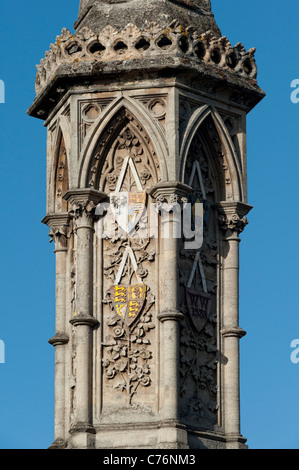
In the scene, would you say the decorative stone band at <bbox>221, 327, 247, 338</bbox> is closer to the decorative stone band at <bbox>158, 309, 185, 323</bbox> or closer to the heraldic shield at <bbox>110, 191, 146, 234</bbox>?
the decorative stone band at <bbox>158, 309, 185, 323</bbox>

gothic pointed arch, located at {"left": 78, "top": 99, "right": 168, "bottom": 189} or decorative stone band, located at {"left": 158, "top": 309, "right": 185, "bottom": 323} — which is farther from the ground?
gothic pointed arch, located at {"left": 78, "top": 99, "right": 168, "bottom": 189}

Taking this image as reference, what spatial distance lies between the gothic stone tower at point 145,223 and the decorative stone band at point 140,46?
→ 30mm

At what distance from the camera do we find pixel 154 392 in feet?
188

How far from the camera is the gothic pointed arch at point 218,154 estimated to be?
59250 millimetres

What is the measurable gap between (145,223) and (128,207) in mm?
527

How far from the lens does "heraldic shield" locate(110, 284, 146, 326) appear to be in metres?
58.0

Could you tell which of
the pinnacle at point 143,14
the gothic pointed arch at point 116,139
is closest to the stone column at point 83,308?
the gothic pointed arch at point 116,139

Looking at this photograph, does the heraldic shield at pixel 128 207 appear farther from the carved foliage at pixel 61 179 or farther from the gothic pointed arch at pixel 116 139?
the carved foliage at pixel 61 179

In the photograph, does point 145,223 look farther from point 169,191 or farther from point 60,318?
point 60,318

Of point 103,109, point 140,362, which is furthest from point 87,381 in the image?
point 103,109

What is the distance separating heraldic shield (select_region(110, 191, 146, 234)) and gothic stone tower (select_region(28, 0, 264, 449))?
0.02 meters

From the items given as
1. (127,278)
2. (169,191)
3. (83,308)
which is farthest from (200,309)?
(169,191)

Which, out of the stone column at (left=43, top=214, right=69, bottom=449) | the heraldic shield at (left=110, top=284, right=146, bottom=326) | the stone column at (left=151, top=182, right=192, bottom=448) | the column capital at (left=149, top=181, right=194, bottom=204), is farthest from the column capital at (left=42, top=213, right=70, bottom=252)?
the column capital at (left=149, top=181, right=194, bottom=204)

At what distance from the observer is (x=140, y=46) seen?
5875 centimetres
